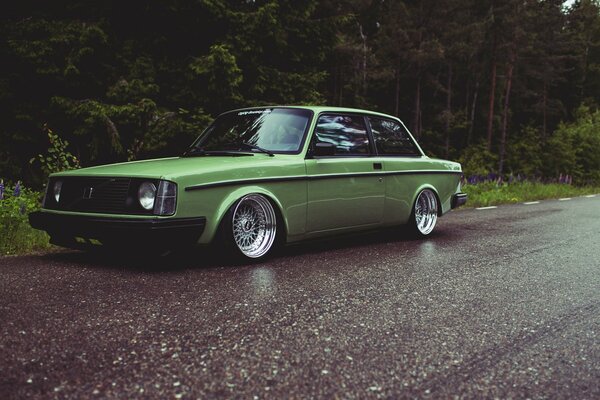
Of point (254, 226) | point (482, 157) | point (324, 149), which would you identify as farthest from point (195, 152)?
point (482, 157)

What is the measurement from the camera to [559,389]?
96.7 inches

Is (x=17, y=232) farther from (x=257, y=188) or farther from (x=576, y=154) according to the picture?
(x=576, y=154)

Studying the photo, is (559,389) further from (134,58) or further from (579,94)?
(579,94)

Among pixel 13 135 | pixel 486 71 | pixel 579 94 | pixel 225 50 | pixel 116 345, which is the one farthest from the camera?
pixel 579 94

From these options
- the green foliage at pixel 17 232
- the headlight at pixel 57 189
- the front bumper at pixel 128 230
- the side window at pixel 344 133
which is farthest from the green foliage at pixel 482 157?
the front bumper at pixel 128 230

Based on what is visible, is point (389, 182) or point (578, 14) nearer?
point (389, 182)

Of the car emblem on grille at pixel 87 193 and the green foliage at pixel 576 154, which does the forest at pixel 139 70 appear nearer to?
the car emblem on grille at pixel 87 193

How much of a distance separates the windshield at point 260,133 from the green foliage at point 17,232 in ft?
5.96

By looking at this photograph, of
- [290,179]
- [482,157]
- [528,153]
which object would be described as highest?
[290,179]

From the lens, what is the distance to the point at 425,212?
24.3 ft

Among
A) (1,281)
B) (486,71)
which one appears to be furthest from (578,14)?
(1,281)

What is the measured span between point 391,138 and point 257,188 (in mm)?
2403

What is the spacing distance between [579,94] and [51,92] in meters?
55.3

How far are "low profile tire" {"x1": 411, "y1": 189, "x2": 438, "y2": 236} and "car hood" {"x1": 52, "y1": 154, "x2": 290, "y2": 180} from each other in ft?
7.41
